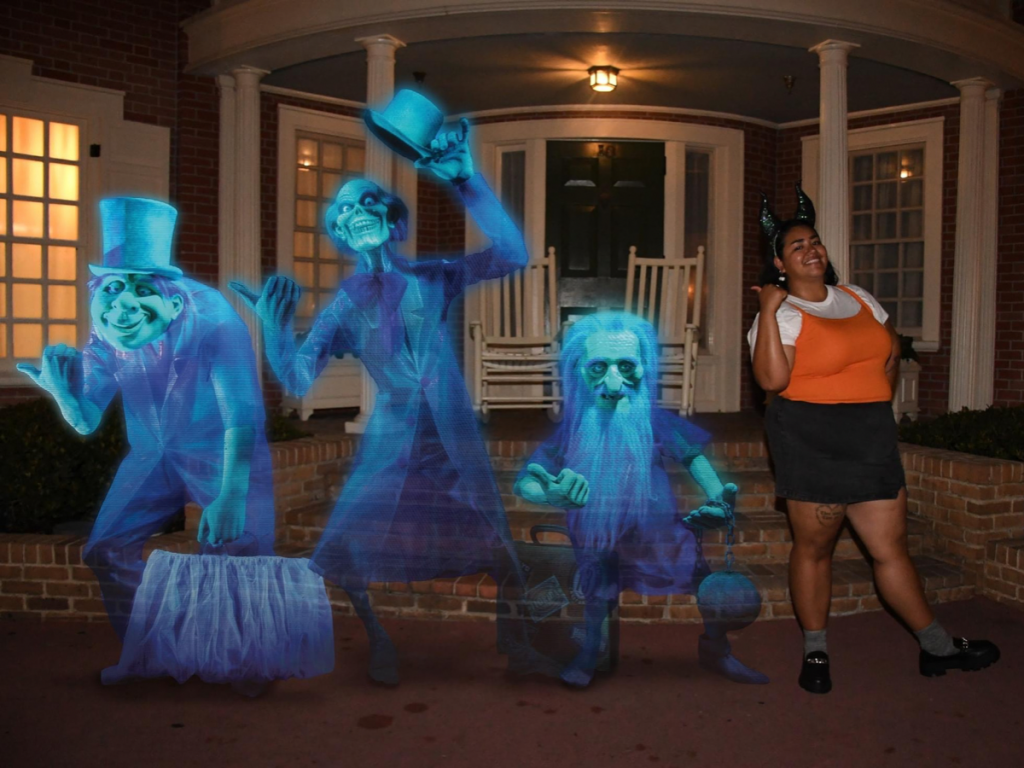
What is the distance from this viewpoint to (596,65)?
247 inches

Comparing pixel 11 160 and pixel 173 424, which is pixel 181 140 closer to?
pixel 11 160

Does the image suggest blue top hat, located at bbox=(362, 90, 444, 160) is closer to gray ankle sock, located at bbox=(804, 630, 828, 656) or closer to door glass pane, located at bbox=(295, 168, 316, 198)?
gray ankle sock, located at bbox=(804, 630, 828, 656)

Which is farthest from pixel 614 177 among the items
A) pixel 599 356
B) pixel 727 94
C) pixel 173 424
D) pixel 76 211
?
pixel 173 424

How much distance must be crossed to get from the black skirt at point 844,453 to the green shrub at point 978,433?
1.97 m

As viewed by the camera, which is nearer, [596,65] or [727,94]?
[596,65]

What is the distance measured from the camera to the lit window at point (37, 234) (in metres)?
6.03

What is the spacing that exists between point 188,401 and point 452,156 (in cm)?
123

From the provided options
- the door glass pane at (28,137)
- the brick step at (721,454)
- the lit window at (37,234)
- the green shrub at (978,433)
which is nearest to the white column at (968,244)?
the green shrub at (978,433)

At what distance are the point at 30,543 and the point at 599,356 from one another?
258cm

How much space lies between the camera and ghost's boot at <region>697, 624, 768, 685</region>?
3371 millimetres

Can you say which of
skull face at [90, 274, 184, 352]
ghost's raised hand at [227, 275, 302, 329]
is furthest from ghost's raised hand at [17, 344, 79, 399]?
ghost's raised hand at [227, 275, 302, 329]

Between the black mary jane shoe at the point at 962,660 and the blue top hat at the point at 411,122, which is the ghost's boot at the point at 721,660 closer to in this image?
the black mary jane shoe at the point at 962,660

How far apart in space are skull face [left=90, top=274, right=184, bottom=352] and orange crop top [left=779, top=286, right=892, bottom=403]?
2.14 m

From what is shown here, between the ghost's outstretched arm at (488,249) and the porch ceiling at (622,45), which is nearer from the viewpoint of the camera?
the ghost's outstretched arm at (488,249)
